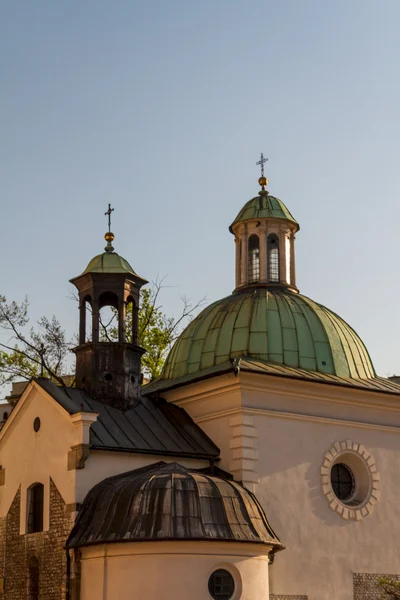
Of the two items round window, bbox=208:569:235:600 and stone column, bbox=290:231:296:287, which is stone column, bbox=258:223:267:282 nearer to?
stone column, bbox=290:231:296:287

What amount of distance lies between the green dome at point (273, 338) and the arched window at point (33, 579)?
5.63 metres

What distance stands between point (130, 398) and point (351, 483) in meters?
5.25

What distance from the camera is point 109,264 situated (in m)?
22.7

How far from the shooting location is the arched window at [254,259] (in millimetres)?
25359

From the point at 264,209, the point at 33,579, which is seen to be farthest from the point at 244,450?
the point at 264,209

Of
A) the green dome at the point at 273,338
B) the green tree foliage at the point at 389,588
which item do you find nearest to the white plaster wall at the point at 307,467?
the green tree foliage at the point at 389,588

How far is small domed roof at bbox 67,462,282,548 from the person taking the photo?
1755 cm

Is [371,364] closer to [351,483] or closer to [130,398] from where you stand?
[351,483]

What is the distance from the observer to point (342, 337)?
77.3 feet

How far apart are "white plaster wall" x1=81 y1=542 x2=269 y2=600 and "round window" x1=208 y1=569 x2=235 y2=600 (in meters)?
0.09

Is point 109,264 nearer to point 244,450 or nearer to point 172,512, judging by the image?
point 244,450

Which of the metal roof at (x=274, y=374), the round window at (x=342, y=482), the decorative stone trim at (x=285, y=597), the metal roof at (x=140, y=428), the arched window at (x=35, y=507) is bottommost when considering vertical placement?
the decorative stone trim at (x=285, y=597)

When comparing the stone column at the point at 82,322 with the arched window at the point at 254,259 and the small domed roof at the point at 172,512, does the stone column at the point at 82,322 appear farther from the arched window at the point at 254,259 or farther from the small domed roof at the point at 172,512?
the arched window at the point at 254,259

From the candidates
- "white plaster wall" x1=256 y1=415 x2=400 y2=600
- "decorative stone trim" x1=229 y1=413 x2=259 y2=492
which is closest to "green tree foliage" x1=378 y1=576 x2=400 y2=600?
"white plaster wall" x1=256 y1=415 x2=400 y2=600
